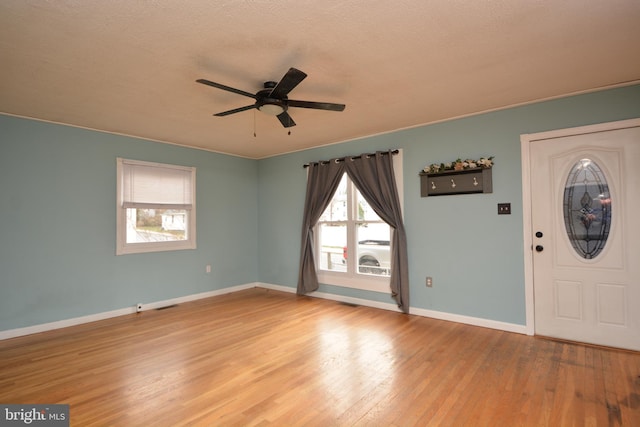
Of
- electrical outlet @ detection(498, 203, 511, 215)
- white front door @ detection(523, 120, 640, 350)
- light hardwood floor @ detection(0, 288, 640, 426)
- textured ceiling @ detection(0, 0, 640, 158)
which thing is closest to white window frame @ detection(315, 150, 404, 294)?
light hardwood floor @ detection(0, 288, 640, 426)

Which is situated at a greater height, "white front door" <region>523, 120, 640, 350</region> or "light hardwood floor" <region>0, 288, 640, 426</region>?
"white front door" <region>523, 120, 640, 350</region>

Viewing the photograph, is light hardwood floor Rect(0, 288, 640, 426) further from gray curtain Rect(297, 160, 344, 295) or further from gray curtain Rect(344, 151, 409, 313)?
gray curtain Rect(297, 160, 344, 295)

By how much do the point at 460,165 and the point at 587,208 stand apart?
1317 mm

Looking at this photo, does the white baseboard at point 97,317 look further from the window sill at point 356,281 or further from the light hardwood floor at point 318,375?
the window sill at point 356,281

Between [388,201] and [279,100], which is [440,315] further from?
[279,100]

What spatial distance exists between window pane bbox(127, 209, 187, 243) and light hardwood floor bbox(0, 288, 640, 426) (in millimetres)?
1284

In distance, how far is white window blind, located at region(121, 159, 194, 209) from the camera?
4586mm

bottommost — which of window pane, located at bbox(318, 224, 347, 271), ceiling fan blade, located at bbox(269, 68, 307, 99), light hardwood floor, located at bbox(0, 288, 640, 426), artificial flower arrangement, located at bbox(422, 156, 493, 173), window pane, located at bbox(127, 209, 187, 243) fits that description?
light hardwood floor, located at bbox(0, 288, 640, 426)

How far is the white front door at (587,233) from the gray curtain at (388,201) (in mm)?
1473

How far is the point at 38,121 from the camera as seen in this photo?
3.84 metres

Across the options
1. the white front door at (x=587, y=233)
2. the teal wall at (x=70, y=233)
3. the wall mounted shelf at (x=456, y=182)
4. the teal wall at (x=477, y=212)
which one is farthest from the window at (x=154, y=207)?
the white front door at (x=587, y=233)

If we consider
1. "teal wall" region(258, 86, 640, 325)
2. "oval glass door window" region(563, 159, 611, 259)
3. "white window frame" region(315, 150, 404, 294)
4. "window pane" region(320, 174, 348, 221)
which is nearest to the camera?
"oval glass door window" region(563, 159, 611, 259)

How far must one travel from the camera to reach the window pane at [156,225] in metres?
4.63

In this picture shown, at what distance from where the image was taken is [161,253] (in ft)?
16.1
